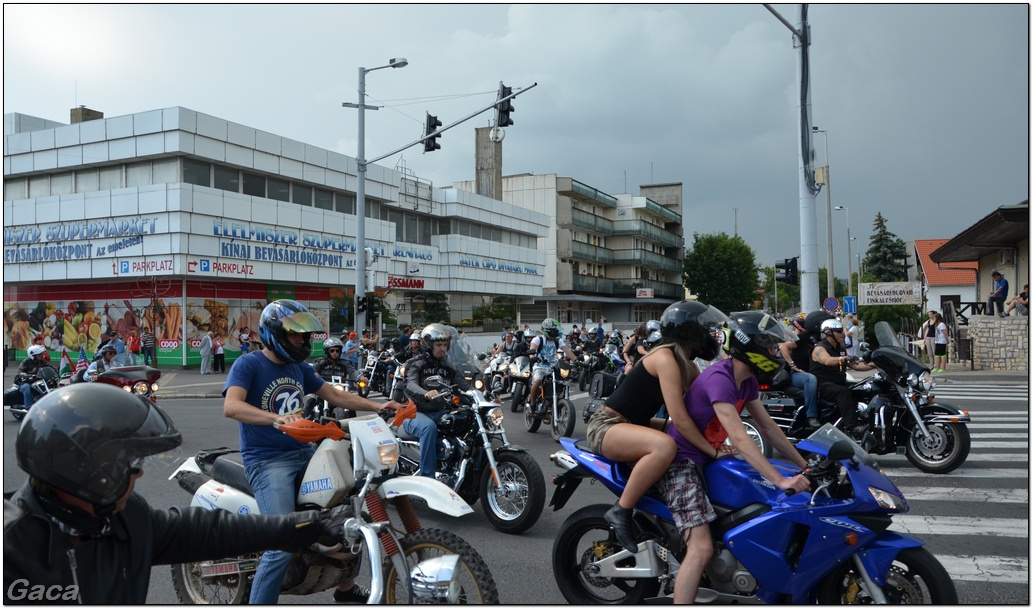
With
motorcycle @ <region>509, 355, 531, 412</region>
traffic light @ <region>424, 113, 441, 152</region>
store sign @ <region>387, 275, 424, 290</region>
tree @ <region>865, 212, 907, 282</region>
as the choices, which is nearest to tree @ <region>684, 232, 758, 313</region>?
tree @ <region>865, 212, 907, 282</region>

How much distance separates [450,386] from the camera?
6570 mm

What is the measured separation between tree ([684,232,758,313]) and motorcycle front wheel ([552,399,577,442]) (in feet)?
242

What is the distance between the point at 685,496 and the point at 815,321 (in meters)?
5.86

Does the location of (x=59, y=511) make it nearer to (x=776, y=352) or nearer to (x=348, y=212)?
(x=776, y=352)

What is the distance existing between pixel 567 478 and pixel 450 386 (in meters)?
2.13

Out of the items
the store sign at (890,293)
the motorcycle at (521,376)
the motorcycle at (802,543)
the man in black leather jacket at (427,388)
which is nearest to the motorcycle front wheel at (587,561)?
the motorcycle at (802,543)

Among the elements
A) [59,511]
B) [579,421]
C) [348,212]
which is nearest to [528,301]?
[348,212]

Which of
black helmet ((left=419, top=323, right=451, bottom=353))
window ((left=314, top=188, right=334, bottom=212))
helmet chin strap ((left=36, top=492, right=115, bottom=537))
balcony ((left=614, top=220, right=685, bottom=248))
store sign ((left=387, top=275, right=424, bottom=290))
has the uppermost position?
balcony ((left=614, top=220, right=685, bottom=248))

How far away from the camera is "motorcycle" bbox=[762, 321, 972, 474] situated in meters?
8.01

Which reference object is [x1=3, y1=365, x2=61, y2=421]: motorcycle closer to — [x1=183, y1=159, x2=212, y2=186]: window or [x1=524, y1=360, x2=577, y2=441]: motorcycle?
[x1=524, y1=360, x2=577, y2=441]: motorcycle

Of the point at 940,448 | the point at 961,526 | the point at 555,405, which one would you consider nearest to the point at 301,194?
the point at 555,405

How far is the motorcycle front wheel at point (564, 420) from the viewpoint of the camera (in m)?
11.0

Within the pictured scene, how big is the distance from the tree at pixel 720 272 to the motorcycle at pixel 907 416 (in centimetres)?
7585

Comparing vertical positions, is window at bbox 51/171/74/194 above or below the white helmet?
above
